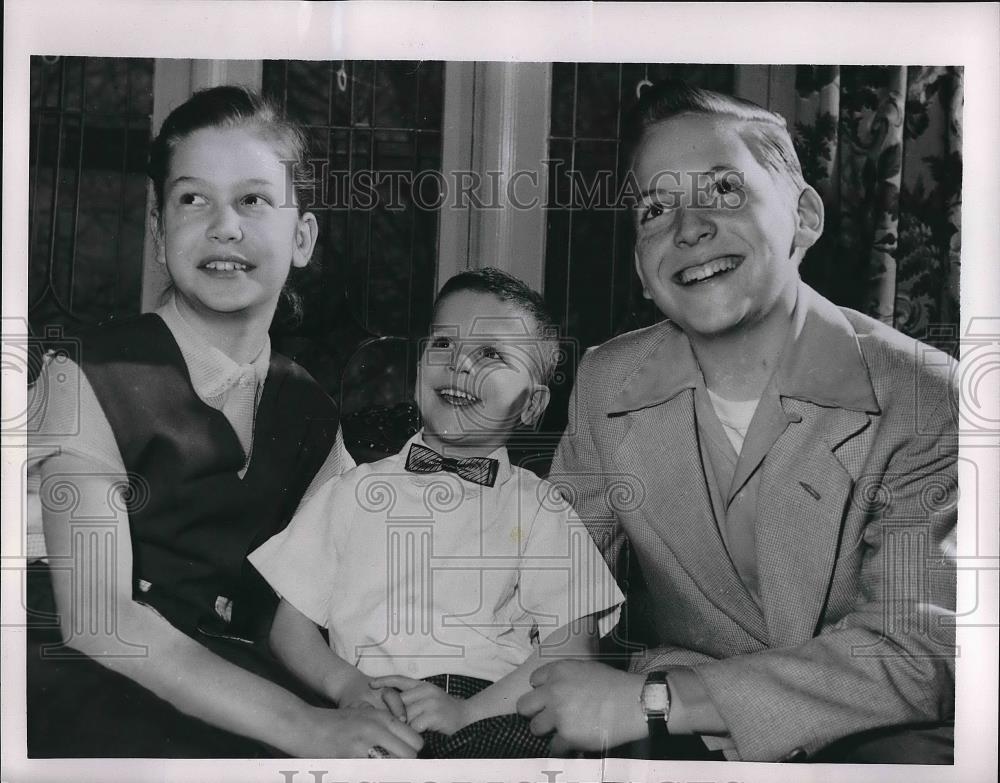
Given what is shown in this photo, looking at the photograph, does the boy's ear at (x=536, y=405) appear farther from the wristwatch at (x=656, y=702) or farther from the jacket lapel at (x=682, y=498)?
the wristwatch at (x=656, y=702)

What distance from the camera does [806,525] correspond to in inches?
76.2

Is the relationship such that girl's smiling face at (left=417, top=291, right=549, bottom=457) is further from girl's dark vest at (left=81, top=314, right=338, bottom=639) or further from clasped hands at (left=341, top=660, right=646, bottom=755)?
clasped hands at (left=341, top=660, right=646, bottom=755)

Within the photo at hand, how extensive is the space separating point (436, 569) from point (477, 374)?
0.39m

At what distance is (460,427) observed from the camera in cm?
195

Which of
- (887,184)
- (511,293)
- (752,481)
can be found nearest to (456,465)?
(511,293)

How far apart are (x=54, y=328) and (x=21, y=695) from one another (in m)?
0.73

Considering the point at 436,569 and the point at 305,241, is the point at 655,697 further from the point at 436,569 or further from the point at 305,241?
the point at 305,241

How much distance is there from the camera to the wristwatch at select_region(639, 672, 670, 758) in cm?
195

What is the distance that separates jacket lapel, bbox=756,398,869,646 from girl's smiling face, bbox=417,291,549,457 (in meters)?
0.49

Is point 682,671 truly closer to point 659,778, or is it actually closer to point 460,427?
point 659,778

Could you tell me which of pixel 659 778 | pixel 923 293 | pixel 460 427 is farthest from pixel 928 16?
pixel 659 778

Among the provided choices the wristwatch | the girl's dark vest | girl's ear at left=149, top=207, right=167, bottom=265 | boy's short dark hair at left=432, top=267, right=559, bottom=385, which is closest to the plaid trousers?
the wristwatch

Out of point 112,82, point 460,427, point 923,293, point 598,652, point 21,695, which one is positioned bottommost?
point 21,695

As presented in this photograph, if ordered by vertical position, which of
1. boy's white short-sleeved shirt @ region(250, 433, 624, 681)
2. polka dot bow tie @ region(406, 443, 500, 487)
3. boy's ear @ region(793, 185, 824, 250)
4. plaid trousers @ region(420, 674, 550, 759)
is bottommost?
plaid trousers @ region(420, 674, 550, 759)
